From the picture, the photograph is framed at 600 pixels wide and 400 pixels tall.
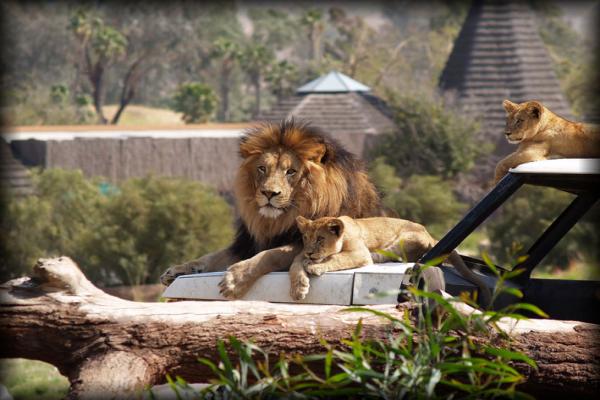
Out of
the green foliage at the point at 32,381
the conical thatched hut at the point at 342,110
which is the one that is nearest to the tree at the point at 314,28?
the conical thatched hut at the point at 342,110

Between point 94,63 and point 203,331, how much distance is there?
63878 millimetres

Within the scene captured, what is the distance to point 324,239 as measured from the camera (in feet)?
17.7

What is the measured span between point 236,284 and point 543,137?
1699mm

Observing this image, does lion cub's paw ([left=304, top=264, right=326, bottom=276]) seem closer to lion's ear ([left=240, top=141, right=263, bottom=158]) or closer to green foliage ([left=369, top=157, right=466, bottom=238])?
lion's ear ([left=240, top=141, right=263, bottom=158])

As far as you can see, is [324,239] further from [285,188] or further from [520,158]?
[520,158]

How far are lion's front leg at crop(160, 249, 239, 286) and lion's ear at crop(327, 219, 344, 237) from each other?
954 mm

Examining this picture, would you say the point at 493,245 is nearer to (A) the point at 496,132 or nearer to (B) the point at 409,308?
(A) the point at 496,132

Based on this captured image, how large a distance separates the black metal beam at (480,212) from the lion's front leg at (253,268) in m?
0.96

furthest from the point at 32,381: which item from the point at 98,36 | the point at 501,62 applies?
the point at 98,36

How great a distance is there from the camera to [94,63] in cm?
6694

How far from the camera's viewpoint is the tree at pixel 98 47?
6097 cm

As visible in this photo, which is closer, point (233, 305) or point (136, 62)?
point (233, 305)

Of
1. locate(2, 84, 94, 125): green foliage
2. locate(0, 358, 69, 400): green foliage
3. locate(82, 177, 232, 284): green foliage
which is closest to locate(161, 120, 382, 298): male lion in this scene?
locate(0, 358, 69, 400): green foliage

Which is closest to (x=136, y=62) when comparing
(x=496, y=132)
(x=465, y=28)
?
(x=465, y=28)
